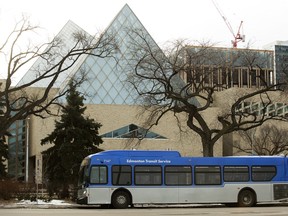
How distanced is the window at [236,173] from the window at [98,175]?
19.9 feet

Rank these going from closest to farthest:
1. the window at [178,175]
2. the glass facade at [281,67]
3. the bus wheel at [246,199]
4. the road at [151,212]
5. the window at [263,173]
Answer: the road at [151,212], the window at [178,175], the bus wheel at [246,199], the window at [263,173], the glass facade at [281,67]

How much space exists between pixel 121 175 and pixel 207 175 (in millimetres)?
4323

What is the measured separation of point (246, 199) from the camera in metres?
26.2

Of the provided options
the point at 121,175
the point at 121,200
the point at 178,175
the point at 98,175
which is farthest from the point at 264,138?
the point at 98,175

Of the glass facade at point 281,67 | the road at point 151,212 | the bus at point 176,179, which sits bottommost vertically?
the road at point 151,212

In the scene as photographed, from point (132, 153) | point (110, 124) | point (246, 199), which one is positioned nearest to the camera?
point (132, 153)

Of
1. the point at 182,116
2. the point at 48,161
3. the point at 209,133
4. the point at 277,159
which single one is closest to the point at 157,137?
the point at 182,116

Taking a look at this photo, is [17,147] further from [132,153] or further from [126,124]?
[132,153]

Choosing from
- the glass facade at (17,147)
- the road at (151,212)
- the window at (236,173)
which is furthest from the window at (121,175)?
the glass facade at (17,147)

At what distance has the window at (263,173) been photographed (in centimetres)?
2652

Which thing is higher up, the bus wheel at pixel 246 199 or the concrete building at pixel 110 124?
the concrete building at pixel 110 124

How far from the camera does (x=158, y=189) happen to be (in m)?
25.2

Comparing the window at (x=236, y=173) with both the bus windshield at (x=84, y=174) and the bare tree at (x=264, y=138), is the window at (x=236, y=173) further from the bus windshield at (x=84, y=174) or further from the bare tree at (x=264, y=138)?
the bare tree at (x=264, y=138)

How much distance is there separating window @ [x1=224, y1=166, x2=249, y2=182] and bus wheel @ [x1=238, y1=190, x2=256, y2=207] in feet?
2.18
